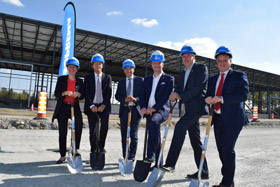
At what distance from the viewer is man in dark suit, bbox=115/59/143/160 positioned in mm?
4004

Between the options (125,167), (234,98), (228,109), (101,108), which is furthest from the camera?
(101,108)

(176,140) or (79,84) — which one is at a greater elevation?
(79,84)

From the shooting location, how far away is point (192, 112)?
3223mm

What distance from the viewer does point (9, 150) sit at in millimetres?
4844

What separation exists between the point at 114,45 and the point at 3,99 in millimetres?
13512

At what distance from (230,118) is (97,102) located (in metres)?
2.48

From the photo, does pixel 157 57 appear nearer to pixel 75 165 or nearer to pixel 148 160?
pixel 148 160

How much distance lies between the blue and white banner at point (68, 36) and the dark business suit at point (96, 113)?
319cm

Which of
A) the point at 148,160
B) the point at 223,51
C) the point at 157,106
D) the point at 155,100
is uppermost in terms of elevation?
the point at 223,51

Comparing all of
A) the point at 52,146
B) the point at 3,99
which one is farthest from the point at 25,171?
the point at 3,99

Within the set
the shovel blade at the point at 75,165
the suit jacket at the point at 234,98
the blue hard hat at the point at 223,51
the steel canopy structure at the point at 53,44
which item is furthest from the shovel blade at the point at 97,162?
the steel canopy structure at the point at 53,44

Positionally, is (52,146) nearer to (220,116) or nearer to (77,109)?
(77,109)

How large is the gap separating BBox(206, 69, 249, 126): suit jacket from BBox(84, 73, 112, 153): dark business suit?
7.23ft

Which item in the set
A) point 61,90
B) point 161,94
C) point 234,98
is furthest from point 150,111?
point 61,90
